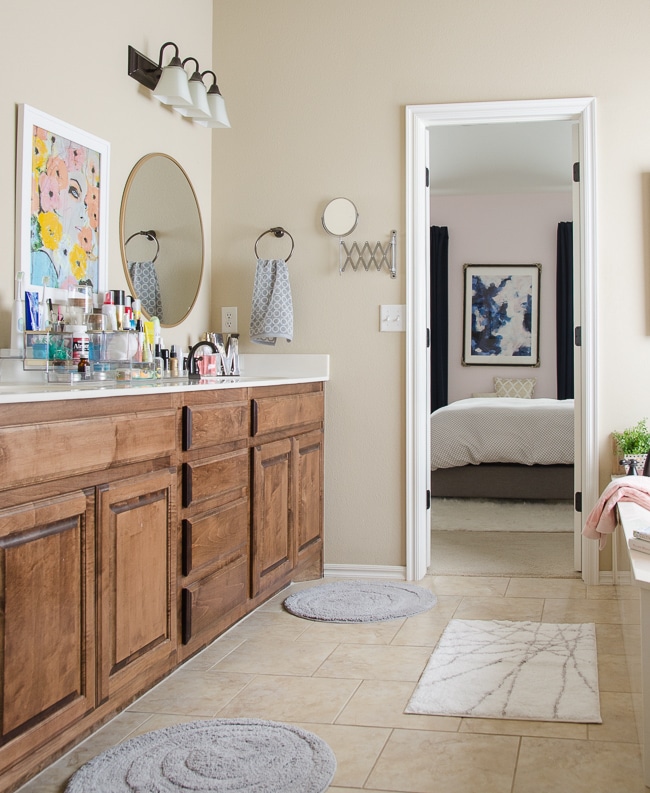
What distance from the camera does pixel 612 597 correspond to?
11.6 feet

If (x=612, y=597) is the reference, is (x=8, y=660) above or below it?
above

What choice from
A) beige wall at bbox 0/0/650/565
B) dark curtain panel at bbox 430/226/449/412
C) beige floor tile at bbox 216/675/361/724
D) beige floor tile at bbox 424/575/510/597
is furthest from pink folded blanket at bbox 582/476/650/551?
dark curtain panel at bbox 430/226/449/412

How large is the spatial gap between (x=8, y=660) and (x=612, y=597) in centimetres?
257

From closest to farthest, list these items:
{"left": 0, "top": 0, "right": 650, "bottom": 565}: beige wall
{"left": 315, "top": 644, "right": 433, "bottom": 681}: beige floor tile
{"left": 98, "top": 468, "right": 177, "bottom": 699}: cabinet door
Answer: {"left": 98, "top": 468, "right": 177, "bottom": 699}: cabinet door
{"left": 315, "top": 644, "right": 433, "bottom": 681}: beige floor tile
{"left": 0, "top": 0, "right": 650, "bottom": 565}: beige wall

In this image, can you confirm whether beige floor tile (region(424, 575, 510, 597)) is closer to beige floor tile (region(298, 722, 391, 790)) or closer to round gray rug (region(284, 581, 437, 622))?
round gray rug (region(284, 581, 437, 622))

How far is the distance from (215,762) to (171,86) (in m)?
2.35

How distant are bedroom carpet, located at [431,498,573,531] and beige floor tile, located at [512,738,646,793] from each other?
9.37 ft

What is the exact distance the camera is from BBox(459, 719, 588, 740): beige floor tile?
2.17 m

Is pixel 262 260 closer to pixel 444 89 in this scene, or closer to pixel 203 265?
pixel 203 265

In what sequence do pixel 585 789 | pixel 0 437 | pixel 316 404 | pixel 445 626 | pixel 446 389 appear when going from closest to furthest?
pixel 0 437 < pixel 585 789 < pixel 445 626 < pixel 316 404 < pixel 446 389

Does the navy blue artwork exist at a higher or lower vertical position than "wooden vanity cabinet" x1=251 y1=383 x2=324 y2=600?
higher

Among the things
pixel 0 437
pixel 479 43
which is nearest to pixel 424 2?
pixel 479 43

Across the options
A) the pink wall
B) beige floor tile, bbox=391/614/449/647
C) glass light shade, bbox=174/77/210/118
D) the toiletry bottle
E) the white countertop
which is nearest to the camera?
the white countertop

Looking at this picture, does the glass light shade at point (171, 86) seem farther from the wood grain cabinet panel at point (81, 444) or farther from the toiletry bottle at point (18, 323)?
the wood grain cabinet panel at point (81, 444)
